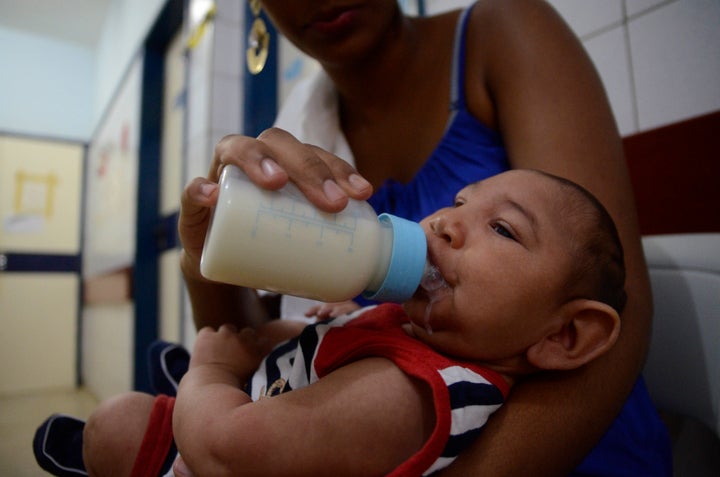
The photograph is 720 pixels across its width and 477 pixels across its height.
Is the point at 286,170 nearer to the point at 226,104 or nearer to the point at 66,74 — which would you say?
the point at 226,104

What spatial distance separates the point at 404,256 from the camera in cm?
52

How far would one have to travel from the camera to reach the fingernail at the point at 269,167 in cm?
46

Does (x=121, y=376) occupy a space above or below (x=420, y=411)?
below

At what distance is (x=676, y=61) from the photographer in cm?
94

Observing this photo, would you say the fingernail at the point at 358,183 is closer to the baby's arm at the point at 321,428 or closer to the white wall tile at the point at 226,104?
the baby's arm at the point at 321,428

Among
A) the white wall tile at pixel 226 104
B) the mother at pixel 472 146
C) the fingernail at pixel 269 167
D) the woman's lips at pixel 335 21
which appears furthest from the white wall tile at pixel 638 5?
the white wall tile at pixel 226 104

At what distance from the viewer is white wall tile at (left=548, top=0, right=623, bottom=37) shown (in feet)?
3.45

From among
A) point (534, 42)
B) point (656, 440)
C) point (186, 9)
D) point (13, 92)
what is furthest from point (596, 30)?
point (13, 92)

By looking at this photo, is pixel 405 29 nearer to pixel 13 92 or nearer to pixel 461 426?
pixel 461 426

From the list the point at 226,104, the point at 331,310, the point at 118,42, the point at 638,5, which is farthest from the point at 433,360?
the point at 118,42

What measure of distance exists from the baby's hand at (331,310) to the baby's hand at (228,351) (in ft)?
0.39

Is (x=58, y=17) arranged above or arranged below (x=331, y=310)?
above

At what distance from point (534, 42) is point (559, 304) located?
0.45 m

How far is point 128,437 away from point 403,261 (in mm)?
509
